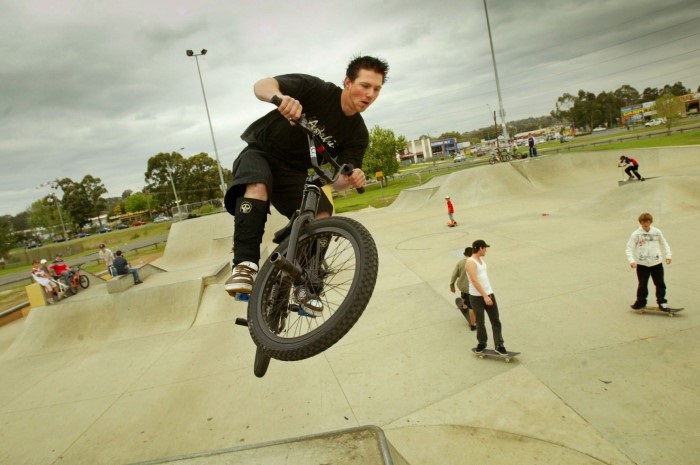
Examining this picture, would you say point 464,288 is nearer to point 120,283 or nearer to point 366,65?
→ point 366,65

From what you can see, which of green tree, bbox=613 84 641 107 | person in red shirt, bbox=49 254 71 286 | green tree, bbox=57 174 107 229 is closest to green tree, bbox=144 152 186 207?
green tree, bbox=57 174 107 229

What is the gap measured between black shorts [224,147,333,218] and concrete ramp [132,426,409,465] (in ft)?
9.14

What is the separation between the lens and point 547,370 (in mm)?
6402

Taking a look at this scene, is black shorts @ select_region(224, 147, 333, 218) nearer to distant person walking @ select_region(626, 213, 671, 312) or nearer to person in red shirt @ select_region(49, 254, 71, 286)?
distant person walking @ select_region(626, 213, 671, 312)

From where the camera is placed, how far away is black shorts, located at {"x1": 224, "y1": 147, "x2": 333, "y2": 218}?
3068 mm

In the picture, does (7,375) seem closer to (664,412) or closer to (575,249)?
(664,412)

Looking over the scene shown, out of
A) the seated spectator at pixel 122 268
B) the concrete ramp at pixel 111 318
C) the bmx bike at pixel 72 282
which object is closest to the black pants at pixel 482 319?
the concrete ramp at pixel 111 318

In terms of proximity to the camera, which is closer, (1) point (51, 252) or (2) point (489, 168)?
(2) point (489, 168)

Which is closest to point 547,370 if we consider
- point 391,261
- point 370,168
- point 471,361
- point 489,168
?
point 471,361

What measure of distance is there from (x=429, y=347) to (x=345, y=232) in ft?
18.9

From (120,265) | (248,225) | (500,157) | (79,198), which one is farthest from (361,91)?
(79,198)

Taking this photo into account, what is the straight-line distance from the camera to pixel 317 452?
4.58 meters

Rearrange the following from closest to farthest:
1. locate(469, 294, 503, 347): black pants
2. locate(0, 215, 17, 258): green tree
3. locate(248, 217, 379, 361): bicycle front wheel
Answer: locate(248, 217, 379, 361): bicycle front wheel < locate(469, 294, 503, 347): black pants < locate(0, 215, 17, 258): green tree

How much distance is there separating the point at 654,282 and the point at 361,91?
771 cm
